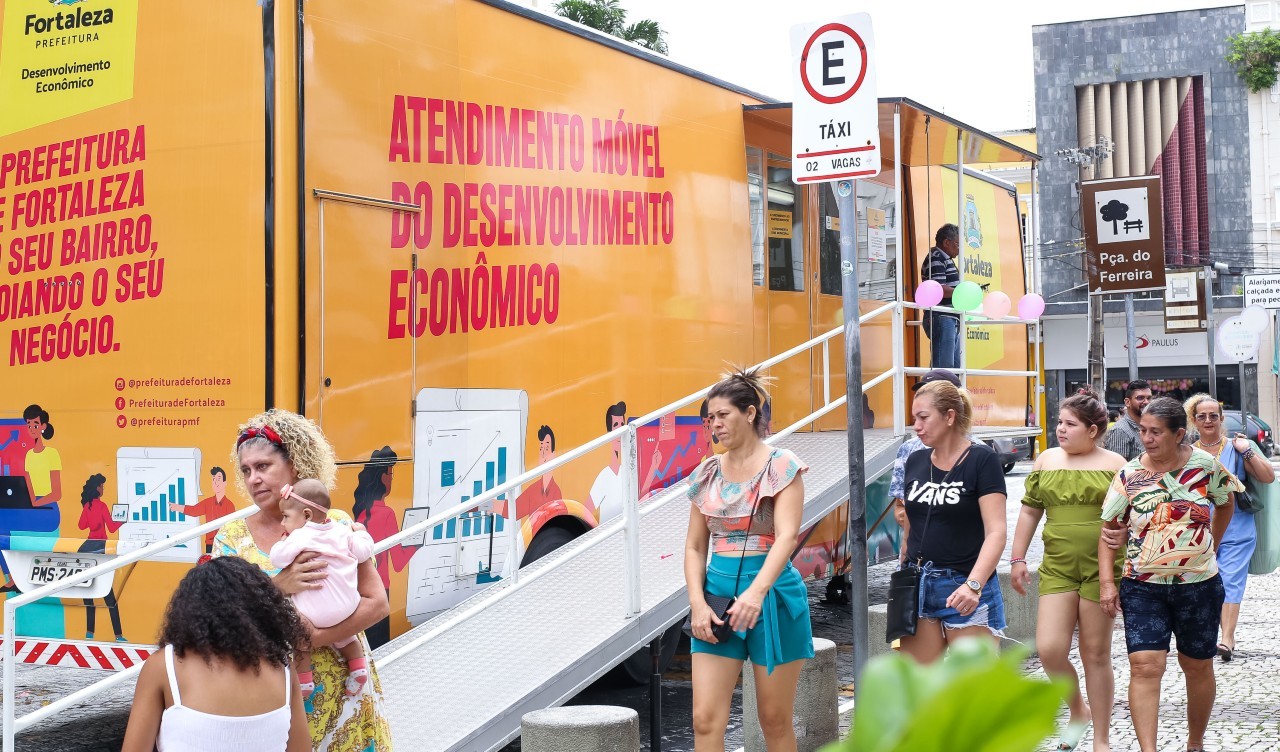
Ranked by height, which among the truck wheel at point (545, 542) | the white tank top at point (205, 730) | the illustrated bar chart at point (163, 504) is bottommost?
the truck wheel at point (545, 542)

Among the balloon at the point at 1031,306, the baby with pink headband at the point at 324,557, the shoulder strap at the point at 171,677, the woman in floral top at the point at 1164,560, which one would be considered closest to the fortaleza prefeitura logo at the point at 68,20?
the baby with pink headband at the point at 324,557

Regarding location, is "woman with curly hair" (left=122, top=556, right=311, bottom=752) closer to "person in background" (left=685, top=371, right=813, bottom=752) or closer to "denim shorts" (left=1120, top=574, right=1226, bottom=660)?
"person in background" (left=685, top=371, right=813, bottom=752)

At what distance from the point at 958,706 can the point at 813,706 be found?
603 cm

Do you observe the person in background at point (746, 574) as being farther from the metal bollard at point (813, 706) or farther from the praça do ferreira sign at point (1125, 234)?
the praça do ferreira sign at point (1125, 234)

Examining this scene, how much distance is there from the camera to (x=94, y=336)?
20.5ft

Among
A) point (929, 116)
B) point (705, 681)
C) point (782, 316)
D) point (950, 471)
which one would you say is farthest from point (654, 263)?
point (705, 681)

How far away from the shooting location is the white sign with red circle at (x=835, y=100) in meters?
5.14

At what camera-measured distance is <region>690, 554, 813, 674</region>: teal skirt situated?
4898 mm

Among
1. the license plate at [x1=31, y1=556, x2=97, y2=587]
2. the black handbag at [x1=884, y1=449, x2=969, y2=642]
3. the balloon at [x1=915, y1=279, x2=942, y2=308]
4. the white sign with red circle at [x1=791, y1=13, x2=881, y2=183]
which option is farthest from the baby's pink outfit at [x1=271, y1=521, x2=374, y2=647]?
the balloon at [x1=915, y1=279, x2=942, y2=308]

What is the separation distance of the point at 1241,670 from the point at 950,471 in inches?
154

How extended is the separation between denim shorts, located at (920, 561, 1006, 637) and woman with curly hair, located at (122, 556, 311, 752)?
10.2ft

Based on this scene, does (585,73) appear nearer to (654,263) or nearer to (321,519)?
(654,263)

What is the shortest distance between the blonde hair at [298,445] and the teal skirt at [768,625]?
1.64m

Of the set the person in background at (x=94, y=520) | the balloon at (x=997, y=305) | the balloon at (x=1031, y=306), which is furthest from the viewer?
the balloon at (x=1031, y=306)
